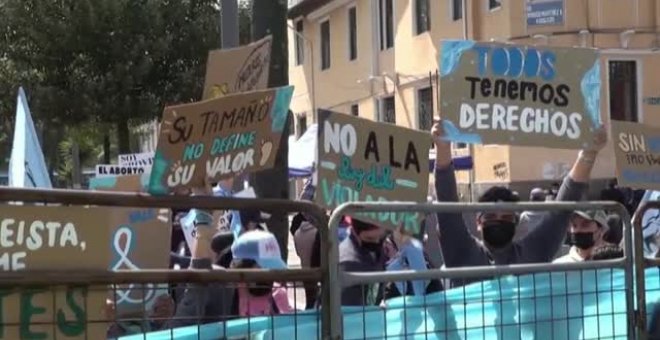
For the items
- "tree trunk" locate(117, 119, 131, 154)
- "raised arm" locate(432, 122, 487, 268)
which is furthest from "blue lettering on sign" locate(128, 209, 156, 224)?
"tree trunk" locate(117, 119, 131, 154)

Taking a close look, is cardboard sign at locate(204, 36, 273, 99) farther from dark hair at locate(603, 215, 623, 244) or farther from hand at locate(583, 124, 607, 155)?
dark hair at locate(603, 215, 623, 244)

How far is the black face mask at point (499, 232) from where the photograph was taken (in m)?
4.79

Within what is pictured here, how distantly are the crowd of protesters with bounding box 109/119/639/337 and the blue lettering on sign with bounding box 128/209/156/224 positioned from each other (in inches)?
13.1

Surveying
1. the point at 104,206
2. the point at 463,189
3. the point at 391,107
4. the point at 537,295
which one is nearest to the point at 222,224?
the point at 537,295

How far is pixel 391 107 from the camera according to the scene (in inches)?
1041

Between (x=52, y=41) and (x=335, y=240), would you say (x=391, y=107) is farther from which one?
(x=335, y=240)

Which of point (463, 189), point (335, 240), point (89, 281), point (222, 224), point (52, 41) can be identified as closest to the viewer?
point (89, 281)

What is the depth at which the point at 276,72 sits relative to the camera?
739 cm

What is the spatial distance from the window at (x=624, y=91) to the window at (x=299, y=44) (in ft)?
43.6

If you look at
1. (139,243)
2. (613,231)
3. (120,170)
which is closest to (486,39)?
(120,170)

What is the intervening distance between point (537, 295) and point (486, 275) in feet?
1.11

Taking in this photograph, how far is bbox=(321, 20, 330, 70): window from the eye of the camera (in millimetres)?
30688

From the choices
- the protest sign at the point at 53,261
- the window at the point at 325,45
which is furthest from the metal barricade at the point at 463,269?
the window at the point at 325,45

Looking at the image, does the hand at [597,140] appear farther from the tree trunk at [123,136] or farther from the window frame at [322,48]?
the window frame at [322,48]
